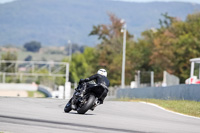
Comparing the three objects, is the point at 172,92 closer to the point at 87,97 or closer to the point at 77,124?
the point at 87,97

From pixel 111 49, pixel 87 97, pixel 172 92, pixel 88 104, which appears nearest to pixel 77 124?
pixel 88 104

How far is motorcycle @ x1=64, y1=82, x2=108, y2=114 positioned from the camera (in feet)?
52.1

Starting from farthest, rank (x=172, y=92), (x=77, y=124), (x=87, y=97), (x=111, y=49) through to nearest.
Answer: (x=111, y=49) → (x=172, y=92) → (x=87, y=97) → (x=77, y=124)

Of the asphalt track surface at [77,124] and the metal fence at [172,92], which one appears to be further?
the metal fence at [172,92]

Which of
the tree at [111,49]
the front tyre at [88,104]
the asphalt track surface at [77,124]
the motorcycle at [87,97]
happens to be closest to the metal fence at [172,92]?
the asphalt track surface at [77,124]

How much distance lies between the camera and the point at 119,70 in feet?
239

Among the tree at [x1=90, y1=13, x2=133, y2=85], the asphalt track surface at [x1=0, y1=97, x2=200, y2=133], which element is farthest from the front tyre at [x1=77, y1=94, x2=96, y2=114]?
the tree at [x1=90, y1=13, x2=133, y2=85]

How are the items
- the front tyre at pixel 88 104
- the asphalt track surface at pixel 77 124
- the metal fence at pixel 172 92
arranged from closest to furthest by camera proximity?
the asphalt track surface at pixel 77 124 < the front tyre at pixel 88 104 < the metal fence at pixel 172 92

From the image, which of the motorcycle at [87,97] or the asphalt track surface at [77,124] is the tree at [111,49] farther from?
the asphalt track surface at [77,124]

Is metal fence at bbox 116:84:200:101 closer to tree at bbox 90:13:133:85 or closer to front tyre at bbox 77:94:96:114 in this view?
front tyre at bbox 77:94:96:114

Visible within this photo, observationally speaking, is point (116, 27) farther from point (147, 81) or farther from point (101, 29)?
point (147, 81)

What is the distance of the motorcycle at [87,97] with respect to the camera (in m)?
15.9

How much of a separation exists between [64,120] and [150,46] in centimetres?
6548

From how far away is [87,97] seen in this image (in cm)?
1616
